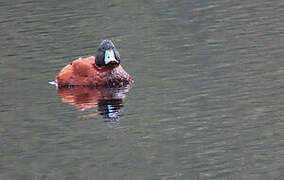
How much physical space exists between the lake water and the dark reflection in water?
0.09 feet

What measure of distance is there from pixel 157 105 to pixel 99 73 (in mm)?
3311

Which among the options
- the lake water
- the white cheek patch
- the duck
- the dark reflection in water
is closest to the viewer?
the lake water

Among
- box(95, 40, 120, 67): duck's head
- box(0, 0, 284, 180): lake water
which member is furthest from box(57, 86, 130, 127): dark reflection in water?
box(95, 40, 120, 67): duck's head

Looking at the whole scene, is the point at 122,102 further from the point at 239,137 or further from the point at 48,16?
the point at 48,16

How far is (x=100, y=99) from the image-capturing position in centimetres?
1673

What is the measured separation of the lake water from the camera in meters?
11.9

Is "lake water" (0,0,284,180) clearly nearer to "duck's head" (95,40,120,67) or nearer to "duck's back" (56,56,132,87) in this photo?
"duck's back" (56,56,132,87)

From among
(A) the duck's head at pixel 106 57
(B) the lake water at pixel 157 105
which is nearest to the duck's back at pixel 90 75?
(A) the duck's head at pixel 106 57

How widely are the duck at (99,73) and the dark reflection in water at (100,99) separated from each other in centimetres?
19

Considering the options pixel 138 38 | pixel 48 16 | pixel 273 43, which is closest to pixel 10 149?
pixel 273 43

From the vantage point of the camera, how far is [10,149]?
13.2 metres

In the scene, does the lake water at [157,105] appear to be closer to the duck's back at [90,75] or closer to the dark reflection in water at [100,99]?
the dark reflection in water at [100,99]

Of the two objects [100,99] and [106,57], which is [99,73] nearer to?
[106,57]

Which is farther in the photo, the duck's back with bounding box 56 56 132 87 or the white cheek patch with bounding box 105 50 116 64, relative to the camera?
the white cheek patch with bounding box 105 50 116 64
